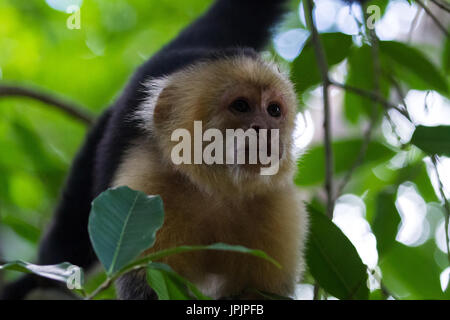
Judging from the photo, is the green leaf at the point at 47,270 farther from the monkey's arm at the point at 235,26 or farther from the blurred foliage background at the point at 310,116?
the monkey's arm at the point at 235,26

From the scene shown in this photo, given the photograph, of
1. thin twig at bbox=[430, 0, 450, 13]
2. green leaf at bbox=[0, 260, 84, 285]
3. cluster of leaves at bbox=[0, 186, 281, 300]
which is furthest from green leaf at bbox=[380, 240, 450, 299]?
green leaf at bbox=[0, 260, 84, 285]

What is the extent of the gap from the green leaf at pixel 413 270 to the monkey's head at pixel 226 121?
51 centimetres

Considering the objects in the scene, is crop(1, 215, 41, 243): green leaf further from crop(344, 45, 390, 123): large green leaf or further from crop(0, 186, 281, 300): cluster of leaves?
crop(344, 45, 390, 123): large green leaf

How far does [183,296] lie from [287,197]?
2.40 feet

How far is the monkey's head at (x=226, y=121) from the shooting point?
1.57 meters

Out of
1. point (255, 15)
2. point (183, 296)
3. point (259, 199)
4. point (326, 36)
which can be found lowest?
point (183, 296)

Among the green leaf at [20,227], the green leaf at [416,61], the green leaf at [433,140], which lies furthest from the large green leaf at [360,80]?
the green leaf at [20,227]

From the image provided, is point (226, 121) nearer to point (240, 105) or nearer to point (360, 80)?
point (240, 105)

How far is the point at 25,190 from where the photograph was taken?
9.99 ft

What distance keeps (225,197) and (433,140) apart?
63cm

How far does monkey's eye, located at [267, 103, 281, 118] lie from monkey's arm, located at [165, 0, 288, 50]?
78 cm

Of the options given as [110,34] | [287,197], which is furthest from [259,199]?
[110,34]

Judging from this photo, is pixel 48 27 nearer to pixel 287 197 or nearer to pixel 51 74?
pixel 51 74

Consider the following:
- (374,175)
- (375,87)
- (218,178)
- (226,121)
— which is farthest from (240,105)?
(374,175)
